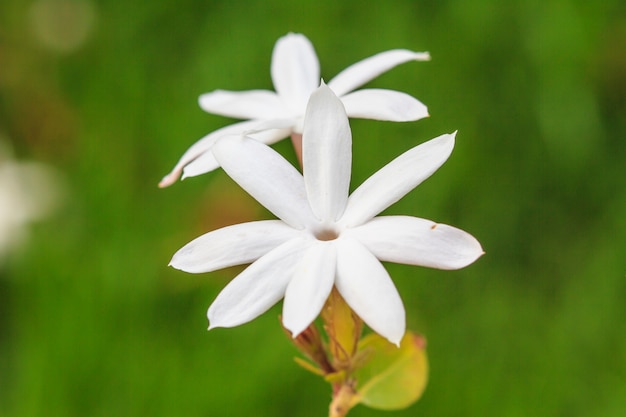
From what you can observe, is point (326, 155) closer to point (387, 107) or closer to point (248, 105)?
point (387, 107)

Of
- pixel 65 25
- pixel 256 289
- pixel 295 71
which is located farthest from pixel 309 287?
pixel 65 25

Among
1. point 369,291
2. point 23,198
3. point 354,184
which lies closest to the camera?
point 369,291

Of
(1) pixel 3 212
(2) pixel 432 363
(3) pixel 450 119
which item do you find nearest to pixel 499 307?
(2) pixel 432 363

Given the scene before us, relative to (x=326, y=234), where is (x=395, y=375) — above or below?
below

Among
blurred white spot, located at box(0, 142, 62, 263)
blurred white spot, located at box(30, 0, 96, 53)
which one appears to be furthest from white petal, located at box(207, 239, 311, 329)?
blurred white spot, located at box(30, 0, 96, 53)

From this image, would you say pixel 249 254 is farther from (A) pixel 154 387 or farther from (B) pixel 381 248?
(A) pixel 154 387
